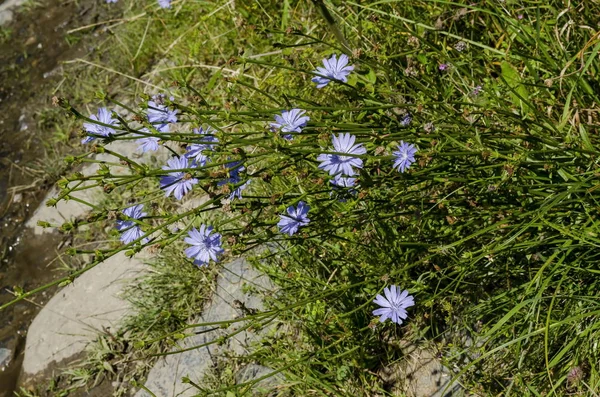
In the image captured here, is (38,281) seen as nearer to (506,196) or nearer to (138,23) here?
(138,23)

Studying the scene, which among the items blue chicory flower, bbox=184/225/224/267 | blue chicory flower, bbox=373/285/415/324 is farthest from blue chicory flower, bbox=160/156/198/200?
blue chicory flower, bbox=373/285/415/324

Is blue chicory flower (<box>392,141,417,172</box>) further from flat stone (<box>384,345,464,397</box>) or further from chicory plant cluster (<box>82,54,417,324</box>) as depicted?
flat stone (<box>384,345,464,397</box>)

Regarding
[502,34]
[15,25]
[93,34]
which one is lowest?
[502,34]

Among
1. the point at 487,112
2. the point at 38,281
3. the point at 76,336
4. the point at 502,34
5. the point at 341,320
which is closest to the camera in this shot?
the point at 487,112

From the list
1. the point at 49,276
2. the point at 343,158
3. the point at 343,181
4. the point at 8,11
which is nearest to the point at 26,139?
the point at 49,276

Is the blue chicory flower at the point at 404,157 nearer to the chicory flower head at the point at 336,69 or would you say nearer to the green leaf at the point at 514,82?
the chicory flower head at the point at 336,69

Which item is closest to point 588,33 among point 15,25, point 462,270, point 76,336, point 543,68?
point 543,68

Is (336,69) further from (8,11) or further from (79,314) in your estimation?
(8,11)
